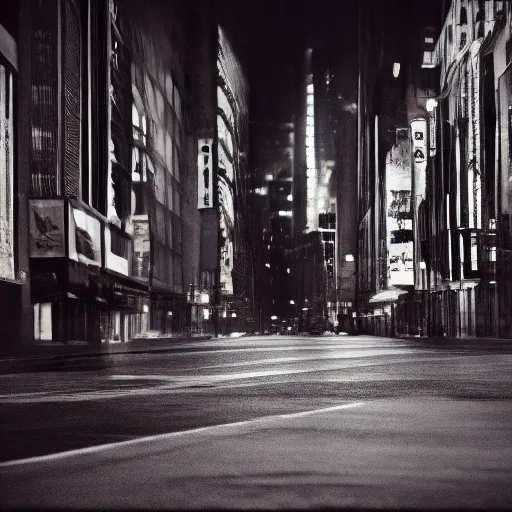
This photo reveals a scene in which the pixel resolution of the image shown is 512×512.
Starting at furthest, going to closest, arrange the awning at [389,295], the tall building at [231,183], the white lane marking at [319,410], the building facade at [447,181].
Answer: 1. the tall building at [231,183]
2. the awning at [389,295]
3. the building facade at [447,181]
4. the white lane marking at [319,410]

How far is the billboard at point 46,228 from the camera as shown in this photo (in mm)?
45812

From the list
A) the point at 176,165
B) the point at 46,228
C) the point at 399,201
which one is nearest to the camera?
the point at 46,228

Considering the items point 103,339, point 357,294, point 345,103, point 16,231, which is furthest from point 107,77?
point 345,103

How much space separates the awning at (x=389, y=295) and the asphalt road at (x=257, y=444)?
80.6 metres

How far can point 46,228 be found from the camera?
4612cm

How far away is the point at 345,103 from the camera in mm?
185375

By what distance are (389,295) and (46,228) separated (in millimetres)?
59441

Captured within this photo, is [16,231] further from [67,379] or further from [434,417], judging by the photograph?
[434,417]

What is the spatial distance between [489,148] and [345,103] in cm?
12748

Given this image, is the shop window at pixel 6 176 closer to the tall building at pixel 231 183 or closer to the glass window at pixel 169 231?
the glass window at pixel 169 231

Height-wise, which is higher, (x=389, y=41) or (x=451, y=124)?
(x=389, y=41)

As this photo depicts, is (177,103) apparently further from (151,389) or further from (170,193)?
(151,389)

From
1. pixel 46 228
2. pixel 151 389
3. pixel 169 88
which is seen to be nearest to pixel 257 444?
pixel 151 389

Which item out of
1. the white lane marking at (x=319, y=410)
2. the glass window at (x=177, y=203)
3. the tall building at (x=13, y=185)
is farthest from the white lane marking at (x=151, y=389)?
the glass window at (x=177, y=203)
